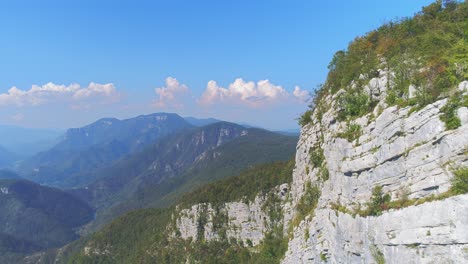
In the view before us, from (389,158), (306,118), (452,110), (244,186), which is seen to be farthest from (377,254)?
(244,186)

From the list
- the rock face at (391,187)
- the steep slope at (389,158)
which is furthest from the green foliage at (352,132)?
the rock face at (391,187)

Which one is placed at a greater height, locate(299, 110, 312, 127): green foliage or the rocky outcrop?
locate(299, 110, 312, 127): green foliage

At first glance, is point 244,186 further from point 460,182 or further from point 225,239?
point 460,182

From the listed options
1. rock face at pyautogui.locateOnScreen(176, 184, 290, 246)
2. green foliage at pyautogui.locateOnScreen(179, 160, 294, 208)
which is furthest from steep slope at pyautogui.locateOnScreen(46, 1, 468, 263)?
green foliage at pyautogui.locateOnScreen(179, 160, 294, 208)

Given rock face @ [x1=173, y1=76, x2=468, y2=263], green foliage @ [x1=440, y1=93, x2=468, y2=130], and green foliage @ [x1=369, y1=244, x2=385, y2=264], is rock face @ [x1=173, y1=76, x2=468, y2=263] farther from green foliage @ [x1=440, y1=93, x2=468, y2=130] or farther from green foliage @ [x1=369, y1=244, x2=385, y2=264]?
green foliage @ [x1=440, y1=93, x2=468, y2=130]

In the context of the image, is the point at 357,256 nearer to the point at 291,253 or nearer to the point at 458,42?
the point at 291,253

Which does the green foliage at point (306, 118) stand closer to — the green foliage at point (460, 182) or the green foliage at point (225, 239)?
the green foliage at point (225, 239)

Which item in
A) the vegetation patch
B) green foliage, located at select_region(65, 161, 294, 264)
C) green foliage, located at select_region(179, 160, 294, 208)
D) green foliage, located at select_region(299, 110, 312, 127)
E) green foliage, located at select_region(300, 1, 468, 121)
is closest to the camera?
green foliage, located at select_region(300, 1, 468, 121)
